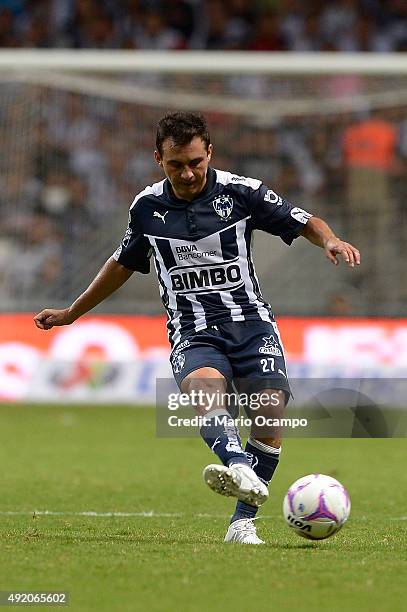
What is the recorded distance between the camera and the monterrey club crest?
6724mm

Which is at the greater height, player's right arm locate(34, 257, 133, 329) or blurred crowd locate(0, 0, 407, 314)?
blurred crowd locate(0, 0, 407, 314)

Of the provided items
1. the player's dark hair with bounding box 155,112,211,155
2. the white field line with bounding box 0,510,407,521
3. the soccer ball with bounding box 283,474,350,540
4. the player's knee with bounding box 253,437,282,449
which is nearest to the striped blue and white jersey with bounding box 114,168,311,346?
the player's dark hair with bounding box 155,112,211,155

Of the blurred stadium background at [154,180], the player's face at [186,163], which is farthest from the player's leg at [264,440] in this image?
the blurred stadium background at [154,180]

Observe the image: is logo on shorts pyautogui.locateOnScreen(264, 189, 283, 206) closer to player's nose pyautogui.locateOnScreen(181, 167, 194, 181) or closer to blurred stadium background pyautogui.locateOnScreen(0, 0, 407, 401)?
player's nose pyautogui.locateOnScreen(181, 167, 194, 181)

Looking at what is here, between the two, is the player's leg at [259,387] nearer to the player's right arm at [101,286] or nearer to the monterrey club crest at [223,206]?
the monterrey club crest at [223,206]

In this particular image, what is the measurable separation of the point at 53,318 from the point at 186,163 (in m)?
1.42

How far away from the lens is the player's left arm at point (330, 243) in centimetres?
620

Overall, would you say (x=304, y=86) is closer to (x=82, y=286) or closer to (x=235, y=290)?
(x=82, y=286)

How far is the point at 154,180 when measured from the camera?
1753cm

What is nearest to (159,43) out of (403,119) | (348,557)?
(403,119)

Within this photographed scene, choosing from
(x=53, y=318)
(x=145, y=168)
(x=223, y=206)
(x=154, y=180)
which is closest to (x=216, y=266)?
(x=223, y=206)

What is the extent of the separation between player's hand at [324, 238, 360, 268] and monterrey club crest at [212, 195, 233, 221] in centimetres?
67

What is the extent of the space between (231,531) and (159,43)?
15.8 m

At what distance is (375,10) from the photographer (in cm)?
2162
